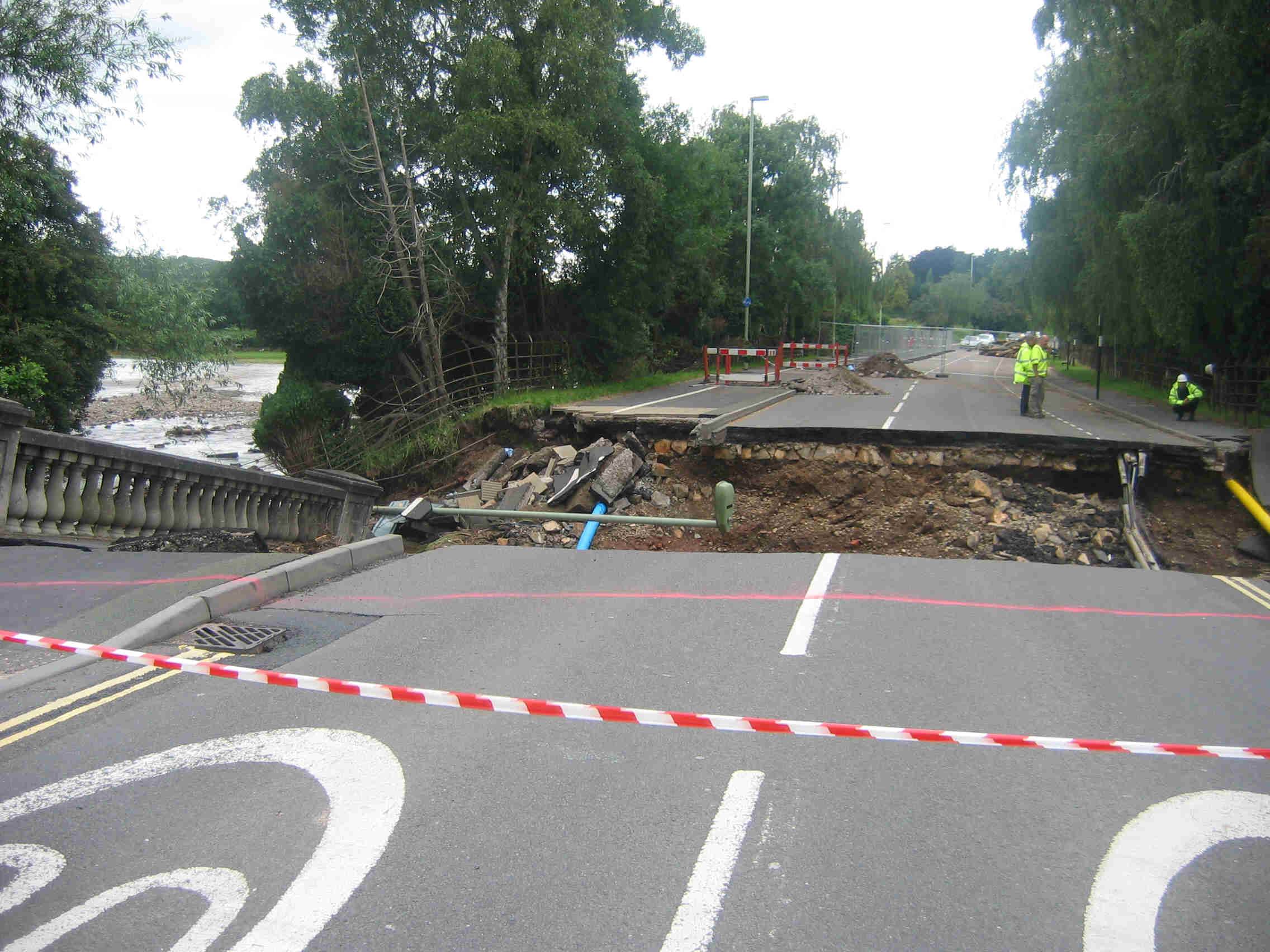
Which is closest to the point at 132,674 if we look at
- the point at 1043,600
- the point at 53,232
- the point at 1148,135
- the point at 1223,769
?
the point at 1223,769

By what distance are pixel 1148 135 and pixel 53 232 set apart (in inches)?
1001

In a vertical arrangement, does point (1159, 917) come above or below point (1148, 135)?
below

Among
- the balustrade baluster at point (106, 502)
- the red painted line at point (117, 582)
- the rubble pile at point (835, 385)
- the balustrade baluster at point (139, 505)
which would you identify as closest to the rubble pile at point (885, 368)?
the rubble pile at point (835, 385)

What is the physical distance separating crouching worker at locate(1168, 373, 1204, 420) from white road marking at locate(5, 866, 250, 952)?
1934cm

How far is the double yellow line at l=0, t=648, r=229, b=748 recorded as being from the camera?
16.1ft

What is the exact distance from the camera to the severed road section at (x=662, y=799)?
3.26 m

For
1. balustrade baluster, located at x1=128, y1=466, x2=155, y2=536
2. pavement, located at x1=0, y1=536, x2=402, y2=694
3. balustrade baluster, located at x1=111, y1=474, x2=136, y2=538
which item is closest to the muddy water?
balustrade baluster, located at x1=128, y1=466, x2=155, y2=536

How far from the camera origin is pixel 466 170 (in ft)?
80.5

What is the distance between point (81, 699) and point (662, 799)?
3605mm

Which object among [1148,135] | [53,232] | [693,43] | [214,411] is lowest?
[214,411]

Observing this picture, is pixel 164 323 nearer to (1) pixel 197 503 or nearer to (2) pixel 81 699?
(1) pixel 197 503

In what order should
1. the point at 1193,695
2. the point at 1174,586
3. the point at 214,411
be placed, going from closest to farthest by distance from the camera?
1. the point at 1193,695
2. the point at 1174,586
3. the point at 214,411

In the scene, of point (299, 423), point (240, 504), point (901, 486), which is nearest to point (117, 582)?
point (240, 504)

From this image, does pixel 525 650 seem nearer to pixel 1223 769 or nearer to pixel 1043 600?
pixel 1223 769
